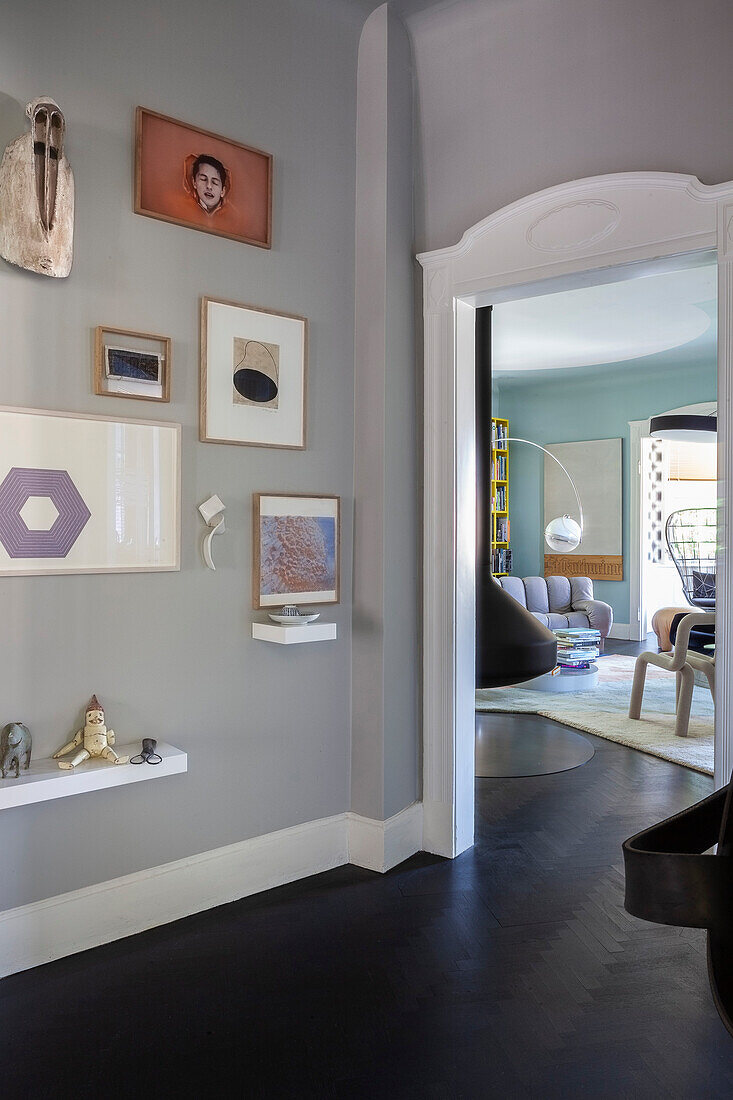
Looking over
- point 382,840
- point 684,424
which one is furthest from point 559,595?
point 382,840

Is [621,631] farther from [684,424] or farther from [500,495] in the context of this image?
[684,424]

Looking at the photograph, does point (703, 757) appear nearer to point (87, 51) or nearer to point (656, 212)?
point (656, 212)

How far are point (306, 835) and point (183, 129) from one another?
2.45 metres

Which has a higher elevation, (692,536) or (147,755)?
(692,536)

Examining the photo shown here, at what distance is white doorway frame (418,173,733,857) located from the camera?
2.55 metres

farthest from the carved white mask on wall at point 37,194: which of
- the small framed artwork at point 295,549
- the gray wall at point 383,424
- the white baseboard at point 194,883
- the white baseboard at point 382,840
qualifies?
the white baseboard at point 382,840

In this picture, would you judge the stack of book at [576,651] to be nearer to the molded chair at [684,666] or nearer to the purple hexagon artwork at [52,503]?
the molded chair at [684,666]

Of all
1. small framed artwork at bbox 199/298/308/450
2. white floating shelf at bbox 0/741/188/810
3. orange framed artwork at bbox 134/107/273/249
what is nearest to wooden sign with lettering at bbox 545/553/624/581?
small framed artwork at bbox 199/298/308/450

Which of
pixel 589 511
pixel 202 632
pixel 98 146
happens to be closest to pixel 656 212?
pixel 98 146

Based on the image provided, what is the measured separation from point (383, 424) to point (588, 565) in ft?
23.3

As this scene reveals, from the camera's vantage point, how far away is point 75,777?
7.01 ft

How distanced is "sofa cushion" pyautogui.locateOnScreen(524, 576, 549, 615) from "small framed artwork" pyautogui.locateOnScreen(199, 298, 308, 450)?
5362mm

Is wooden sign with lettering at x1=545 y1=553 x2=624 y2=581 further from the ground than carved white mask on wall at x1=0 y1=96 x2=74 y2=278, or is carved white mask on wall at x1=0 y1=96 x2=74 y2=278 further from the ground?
carved white mask on wall at x1=0 y1=96 x2=74 y2=278

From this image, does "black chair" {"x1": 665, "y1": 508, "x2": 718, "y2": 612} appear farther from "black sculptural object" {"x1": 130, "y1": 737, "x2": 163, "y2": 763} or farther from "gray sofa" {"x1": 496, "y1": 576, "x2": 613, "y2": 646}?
"black sculptural object" {"x1": 130, "y1": 737, "x2": 163, "y2": 763}
